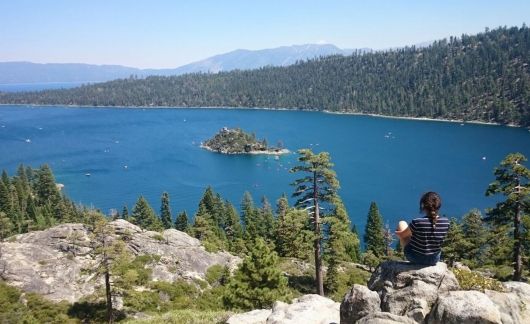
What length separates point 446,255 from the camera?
144ft

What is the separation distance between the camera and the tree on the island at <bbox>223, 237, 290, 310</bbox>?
1014 inches

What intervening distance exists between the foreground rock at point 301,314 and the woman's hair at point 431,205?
14.7 ft

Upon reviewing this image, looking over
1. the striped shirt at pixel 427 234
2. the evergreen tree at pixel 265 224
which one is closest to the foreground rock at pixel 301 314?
the striped shirt at pixel 427 234

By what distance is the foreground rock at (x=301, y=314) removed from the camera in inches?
485

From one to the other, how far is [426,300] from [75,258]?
1202 inches

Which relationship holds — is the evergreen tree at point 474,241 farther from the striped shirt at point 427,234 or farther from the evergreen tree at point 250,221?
the evergreen tree at point 250,221

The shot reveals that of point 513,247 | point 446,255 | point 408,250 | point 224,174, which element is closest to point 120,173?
point 224,174

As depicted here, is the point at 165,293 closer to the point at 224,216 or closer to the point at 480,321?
the point at 480,321

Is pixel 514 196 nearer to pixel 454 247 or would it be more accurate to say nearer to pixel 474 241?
pixel 454 247

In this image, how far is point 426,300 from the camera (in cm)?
991

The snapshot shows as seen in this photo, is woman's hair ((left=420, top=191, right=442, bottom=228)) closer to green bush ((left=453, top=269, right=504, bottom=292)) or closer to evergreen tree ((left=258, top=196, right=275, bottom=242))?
green bush ((left=453, top=269, right=504, bottom=292))

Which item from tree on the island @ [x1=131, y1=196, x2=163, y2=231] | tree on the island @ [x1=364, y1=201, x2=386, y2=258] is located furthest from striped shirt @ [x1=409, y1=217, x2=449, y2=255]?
tree on the island @ [x1=131, y1=196, x2=163, y2=231]

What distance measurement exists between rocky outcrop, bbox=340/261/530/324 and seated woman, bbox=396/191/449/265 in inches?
14.7

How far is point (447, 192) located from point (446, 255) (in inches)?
3451
